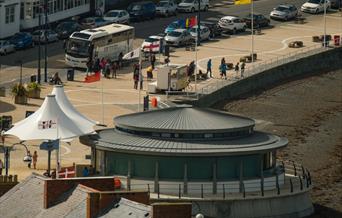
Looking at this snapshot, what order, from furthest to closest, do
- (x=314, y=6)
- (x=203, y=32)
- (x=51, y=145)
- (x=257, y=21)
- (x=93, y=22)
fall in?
(x=314, y=6), (x=257, y=21), (x=93, y=22), (x=203, y=32), (x=51, y=145)

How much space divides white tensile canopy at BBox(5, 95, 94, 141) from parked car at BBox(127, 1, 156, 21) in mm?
61622

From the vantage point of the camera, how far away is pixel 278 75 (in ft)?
357

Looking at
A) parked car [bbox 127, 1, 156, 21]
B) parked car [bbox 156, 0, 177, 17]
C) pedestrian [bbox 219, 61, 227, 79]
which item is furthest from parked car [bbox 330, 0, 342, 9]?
pedestrian [bbox 219, 61, 227, 79]

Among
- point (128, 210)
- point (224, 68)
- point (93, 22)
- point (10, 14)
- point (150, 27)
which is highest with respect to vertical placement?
point (128, 210)

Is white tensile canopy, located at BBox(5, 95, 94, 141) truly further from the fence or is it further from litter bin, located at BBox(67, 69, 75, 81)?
litter bin, located at BBox(67, 69, 75, 81)

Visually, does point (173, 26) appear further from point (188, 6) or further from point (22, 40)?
point (188, 6)

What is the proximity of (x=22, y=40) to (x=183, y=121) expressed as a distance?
152 ft

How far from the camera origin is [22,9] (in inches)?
4508

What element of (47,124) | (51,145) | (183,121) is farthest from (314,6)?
(51,145)

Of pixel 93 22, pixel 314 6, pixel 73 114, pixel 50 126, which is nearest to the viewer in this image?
pixel 50 126

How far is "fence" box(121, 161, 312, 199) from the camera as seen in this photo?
194ft

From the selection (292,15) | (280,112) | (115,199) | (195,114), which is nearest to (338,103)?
(280,112)

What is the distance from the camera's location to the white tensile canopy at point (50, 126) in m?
62.3

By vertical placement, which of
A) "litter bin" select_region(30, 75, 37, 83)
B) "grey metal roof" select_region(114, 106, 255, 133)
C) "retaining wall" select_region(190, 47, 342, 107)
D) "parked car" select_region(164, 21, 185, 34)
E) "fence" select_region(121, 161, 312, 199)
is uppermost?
"grey metal roof" select_region(114, 106, 255, 133)
